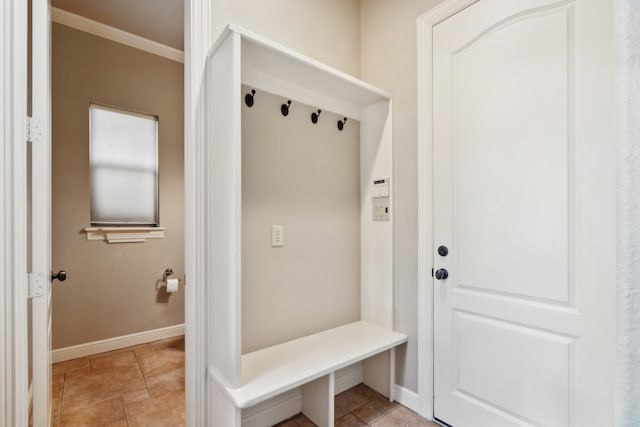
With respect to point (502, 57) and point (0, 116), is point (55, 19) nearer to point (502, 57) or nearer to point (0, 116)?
point (0, 116)

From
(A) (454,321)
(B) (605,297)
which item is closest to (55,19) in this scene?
(A) (454,321)

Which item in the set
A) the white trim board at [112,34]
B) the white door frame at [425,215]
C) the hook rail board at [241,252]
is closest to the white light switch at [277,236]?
the hook rail board at [241,252]

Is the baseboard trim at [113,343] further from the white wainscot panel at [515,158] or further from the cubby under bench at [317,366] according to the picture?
the white wainscot panel at [515,158]

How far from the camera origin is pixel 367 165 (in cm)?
219

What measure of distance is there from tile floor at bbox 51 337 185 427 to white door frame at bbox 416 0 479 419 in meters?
1.46

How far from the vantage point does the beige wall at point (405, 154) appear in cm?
190

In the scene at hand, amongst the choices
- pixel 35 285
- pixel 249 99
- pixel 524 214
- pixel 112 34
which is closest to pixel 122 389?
pixel 35 285

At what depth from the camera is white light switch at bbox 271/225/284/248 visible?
1.82m

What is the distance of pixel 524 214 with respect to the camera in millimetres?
1461

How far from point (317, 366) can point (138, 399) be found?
1.39 m

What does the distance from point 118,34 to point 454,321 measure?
12.0ft

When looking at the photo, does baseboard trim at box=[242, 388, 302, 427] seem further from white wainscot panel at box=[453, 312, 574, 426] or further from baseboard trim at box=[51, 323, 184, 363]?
baseboard trim at box=[51, 323, 184, 363]

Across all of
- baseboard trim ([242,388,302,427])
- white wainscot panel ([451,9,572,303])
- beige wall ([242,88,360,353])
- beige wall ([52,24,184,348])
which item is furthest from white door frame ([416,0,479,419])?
beige wall ([52,24,184,348])

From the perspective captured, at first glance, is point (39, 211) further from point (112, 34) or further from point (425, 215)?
point (112, 34)
